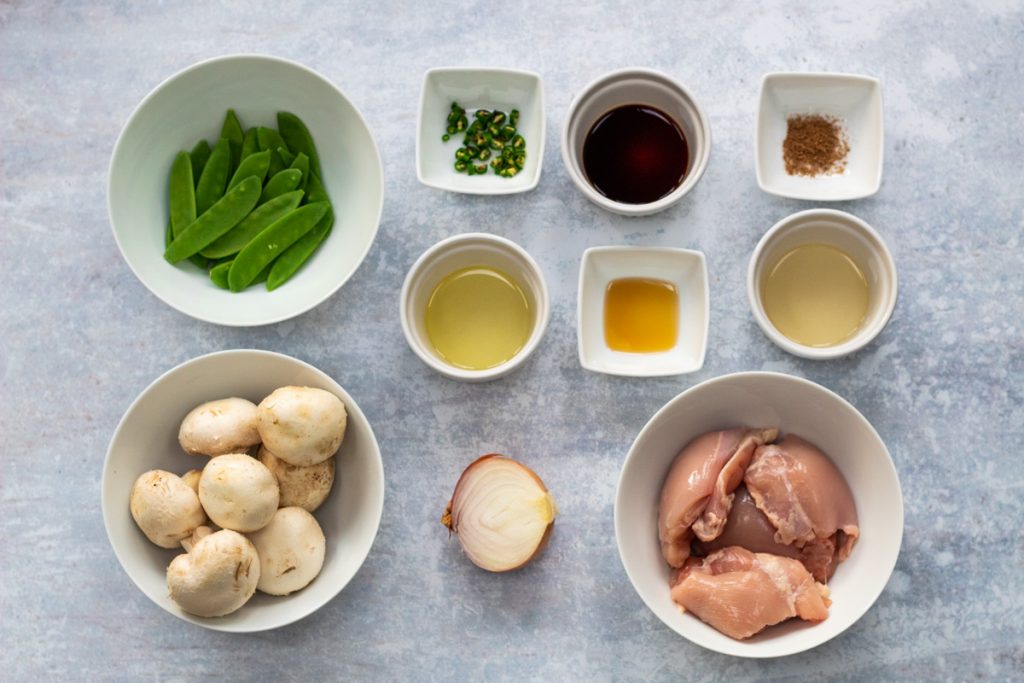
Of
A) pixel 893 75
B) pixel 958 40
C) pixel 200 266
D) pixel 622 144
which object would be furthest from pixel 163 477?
pixel 958 40

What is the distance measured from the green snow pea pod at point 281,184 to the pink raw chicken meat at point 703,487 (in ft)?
2.97

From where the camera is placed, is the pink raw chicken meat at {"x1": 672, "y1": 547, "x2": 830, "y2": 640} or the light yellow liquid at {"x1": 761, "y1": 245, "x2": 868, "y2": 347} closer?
the pink raw chicken meat at {"x1": 672, "y1": 547, "x2": 830, "y2": 640}

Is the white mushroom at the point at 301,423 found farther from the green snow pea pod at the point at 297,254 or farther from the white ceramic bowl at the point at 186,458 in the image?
the green snow pea pod at the point at 297,254

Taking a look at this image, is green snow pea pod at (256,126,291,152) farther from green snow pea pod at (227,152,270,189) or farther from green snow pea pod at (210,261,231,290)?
green snow pea pod at (210,261,231,290)

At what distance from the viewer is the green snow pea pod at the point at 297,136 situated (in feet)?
6.04

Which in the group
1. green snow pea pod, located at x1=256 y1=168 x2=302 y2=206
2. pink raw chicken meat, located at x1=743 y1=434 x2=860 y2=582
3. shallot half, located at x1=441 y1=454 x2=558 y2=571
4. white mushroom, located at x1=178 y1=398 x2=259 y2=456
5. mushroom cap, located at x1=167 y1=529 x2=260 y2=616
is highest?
Answer: green snow pea pod, located at x1=256 y1=168 x2=302 y2=206

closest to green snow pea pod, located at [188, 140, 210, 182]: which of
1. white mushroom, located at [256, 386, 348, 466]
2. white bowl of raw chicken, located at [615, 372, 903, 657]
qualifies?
white mushroom, located at [256, 386, 348, 466]

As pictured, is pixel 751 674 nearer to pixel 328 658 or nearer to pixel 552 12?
pixel 328 658

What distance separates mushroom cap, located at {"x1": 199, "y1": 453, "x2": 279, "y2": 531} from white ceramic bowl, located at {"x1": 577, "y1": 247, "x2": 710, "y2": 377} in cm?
63

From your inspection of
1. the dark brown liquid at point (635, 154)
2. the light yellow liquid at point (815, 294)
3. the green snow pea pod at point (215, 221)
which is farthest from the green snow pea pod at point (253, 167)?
the light yellow liquid at point (815, 294)

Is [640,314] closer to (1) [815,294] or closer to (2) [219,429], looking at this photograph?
(1) [815,294]

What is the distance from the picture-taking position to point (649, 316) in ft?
6.15

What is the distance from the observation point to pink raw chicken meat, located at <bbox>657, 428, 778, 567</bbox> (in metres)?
1.70

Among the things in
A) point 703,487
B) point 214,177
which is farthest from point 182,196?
point 703,487
